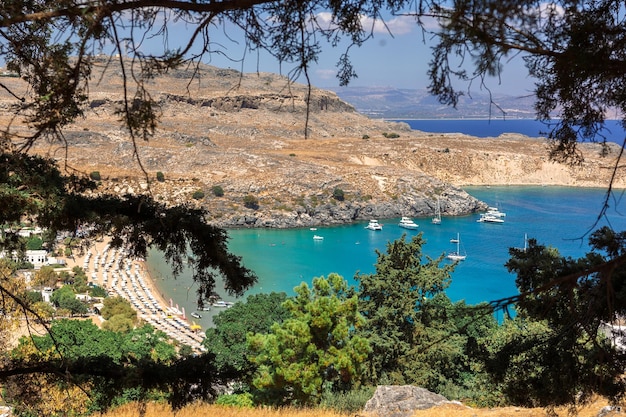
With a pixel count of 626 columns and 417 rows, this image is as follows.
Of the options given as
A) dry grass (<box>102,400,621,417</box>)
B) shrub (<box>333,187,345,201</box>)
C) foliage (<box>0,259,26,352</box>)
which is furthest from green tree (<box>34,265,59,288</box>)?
shrub (<box>333,187,345,201</box>)

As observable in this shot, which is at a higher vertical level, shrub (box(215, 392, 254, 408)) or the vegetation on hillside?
the vegetation on hillside

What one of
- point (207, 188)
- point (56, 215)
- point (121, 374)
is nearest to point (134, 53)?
point (56, 215)

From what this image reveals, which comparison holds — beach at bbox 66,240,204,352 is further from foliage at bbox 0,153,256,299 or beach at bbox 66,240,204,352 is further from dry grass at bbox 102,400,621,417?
foliage at bbox 0,153,256,299

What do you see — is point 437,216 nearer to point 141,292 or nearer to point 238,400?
point 141,292

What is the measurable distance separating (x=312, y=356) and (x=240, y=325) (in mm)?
3961

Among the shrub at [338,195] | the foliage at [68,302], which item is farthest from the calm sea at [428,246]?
the foliage at [68,302]

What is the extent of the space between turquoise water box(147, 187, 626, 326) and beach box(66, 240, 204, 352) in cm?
75

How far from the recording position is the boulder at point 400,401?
671 cm

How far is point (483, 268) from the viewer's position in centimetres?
2641

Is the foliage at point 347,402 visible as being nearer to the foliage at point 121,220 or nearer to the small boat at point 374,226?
the foliage at point 121,220

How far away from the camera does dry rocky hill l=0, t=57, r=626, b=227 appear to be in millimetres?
36594

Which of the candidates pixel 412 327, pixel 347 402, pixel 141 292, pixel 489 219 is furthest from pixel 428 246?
pixel 347 402

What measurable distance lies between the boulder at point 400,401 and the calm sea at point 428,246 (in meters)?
14.3

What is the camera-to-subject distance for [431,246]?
100 ft
